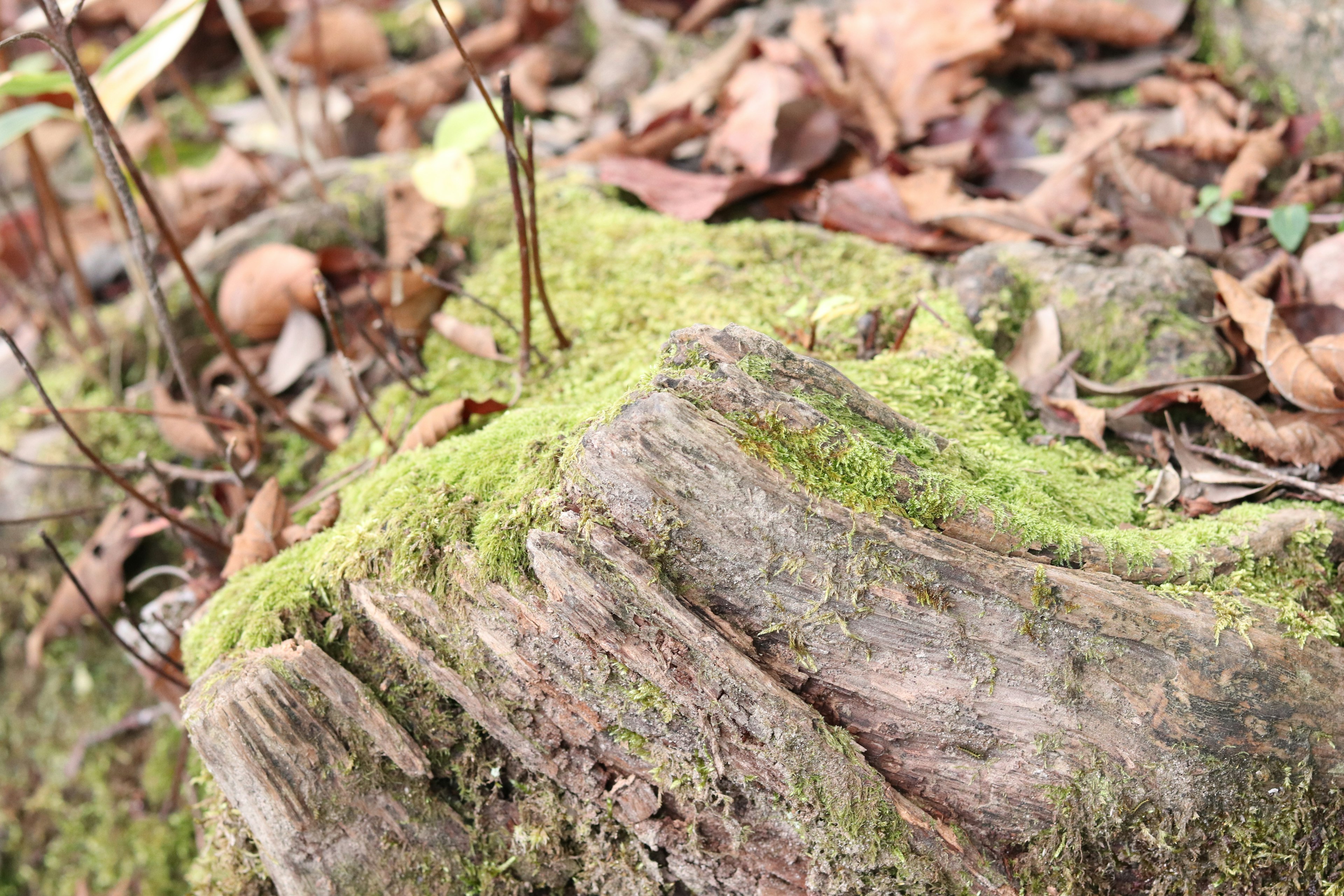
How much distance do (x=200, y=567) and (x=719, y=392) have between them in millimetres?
2002

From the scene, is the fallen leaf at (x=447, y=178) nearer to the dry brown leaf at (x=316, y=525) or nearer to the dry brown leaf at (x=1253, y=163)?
the dry brown leaf at (x=316, y=525)

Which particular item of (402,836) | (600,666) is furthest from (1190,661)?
(402,836)

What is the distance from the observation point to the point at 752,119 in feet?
10.8

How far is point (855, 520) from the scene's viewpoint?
5.26ft

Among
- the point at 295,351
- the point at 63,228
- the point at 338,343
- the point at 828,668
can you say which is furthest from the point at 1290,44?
the point at 63,228

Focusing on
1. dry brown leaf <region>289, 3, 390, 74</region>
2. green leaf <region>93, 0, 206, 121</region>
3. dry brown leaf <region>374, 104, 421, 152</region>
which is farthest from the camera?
dry brown leaf <region>289, 3, 390, 74</region>

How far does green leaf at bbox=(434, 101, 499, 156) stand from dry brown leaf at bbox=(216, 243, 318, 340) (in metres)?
0.66

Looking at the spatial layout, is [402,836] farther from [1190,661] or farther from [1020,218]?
[1020,218]

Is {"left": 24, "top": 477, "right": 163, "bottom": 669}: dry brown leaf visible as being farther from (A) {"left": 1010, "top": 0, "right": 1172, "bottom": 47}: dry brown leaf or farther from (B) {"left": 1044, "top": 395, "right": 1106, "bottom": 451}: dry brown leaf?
(A) {"left": 1010, "top": 0, "right": 1172, "bottom": 47}: dry brown leaf

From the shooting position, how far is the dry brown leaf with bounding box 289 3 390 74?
4.52 meters

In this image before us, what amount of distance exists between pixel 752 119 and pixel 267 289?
1952 mm

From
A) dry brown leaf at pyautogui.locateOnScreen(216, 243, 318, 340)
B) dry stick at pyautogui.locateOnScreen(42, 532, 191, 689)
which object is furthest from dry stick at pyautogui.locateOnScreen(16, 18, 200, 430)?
dry brown leaf at pyautogui.locateOnScreen(216, 243, 318, 340)

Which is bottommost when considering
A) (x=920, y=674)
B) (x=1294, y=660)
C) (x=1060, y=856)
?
(x=1060, y=856)

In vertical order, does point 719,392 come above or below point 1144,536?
above
